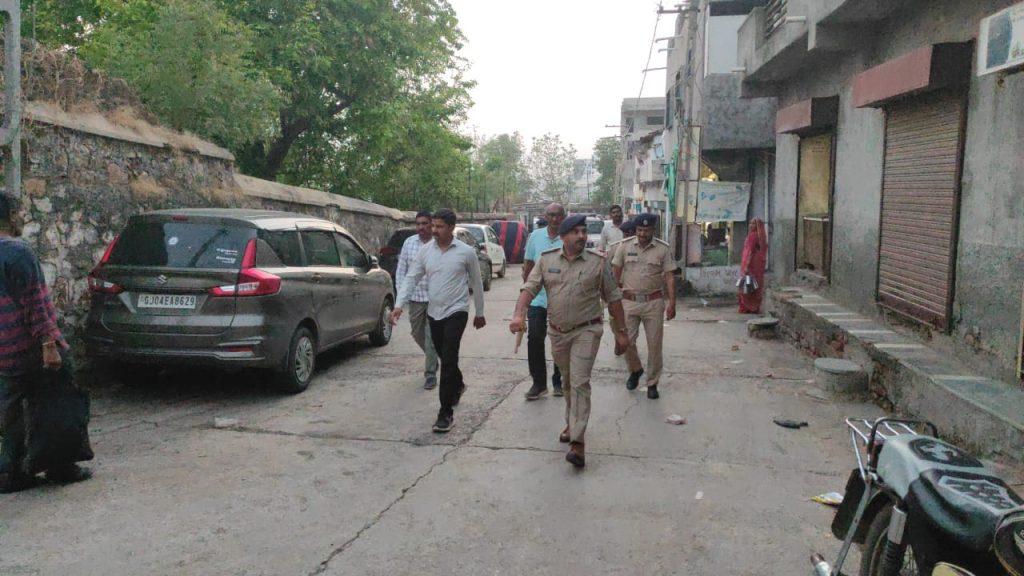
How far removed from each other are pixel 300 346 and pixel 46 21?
15.2 meters

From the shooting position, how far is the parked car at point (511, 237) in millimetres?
28312

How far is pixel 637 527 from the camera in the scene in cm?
434

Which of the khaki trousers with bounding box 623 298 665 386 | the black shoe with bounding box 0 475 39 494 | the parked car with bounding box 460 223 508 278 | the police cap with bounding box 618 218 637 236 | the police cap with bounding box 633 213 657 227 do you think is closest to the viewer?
the black shoe with bounding box 0 475 39 494

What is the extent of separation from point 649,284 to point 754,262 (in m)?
7.17

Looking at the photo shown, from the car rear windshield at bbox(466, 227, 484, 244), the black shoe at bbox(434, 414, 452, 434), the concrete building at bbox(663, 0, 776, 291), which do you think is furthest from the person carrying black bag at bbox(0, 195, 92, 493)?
the car rear windshield at bbox(466, 227, 484, 244)

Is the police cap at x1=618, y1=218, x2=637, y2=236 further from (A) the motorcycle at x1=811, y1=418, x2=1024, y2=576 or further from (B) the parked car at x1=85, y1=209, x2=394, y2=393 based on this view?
(A) the motorcycle at x1=811, y1=418, x2=1024, y2=576

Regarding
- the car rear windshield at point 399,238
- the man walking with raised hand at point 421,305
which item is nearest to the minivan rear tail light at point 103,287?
the man walking with raised hand at point 421,305

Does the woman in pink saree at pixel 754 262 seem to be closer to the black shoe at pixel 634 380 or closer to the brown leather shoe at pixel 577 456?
the black shoe at pixel 634 380

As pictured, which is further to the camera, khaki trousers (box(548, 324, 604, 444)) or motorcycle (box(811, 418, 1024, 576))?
khaki trousers (box(548, 324, 604, 444))

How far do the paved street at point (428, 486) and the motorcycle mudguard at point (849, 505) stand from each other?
1.75 feet

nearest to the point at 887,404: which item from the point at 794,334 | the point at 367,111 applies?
the point at 794,334

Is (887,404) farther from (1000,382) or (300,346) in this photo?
(300,346)

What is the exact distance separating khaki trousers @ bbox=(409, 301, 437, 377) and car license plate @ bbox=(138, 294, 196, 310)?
7.37 ft

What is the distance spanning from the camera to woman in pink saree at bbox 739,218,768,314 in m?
14.0
